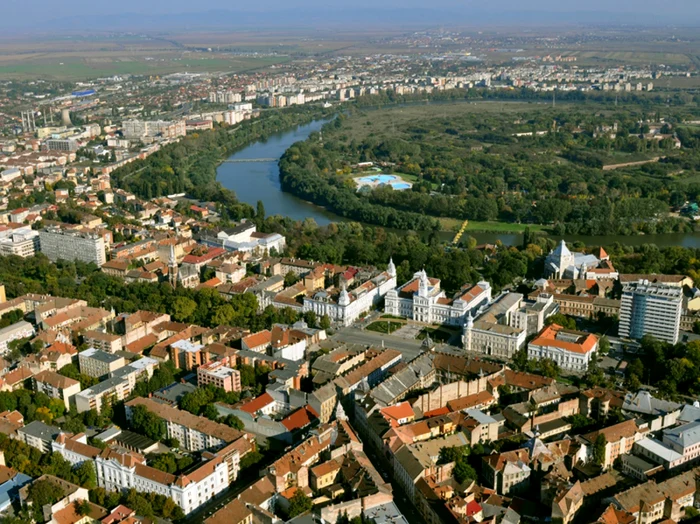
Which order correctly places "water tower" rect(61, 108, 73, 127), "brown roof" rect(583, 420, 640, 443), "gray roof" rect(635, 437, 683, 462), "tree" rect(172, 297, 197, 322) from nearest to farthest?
"gray roof" rect(635, 437, 683, 462) < "brown roof" rect(583, 420, 640, 443) < "tree" rect(172, 297, 197, 322) < "water tower" rect(61, 108, 73, 127)

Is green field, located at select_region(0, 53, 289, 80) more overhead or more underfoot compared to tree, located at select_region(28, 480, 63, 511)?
more overhead

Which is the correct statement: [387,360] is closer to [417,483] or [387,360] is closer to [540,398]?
[540,398]

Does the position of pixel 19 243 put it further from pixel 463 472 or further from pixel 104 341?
pixel 463 472

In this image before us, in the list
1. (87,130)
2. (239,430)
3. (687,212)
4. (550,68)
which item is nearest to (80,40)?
(550,68)

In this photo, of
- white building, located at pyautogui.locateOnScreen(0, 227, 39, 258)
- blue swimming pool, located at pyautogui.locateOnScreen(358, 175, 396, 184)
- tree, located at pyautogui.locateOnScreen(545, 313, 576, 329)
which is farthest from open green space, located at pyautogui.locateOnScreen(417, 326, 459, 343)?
blue swimming pool, located at pyautogui.locateOnScreen(358, 175, 396, 184)

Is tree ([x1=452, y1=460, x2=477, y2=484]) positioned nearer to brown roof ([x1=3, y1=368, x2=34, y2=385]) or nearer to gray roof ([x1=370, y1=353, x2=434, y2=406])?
gray roof ([x1=370, y1=353, x2=434, y2=406])
